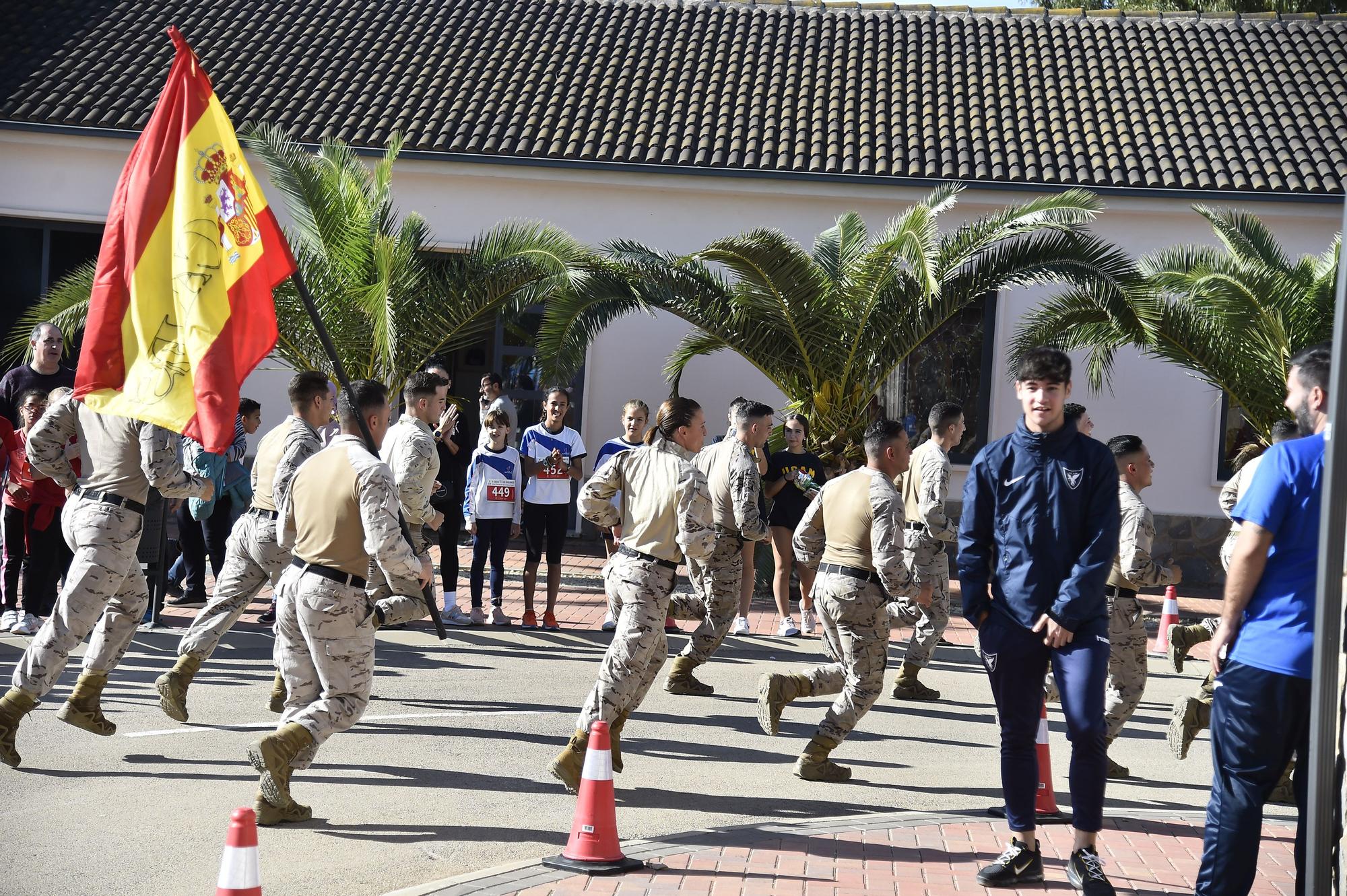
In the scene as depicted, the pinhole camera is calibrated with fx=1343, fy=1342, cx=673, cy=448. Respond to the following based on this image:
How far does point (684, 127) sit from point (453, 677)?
35.4 feet

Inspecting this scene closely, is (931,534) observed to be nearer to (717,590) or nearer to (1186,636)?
(717,590)

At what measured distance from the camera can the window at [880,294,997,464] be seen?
17.8m

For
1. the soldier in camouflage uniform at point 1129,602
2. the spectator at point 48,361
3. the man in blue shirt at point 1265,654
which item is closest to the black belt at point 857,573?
the soldier in camouflage uniform at point 1129,602

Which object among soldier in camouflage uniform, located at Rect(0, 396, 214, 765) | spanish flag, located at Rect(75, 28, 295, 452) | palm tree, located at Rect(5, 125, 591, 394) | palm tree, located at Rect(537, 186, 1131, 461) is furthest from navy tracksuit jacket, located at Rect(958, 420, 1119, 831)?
palm tree, located at Rect(5, 125, 591, 394)

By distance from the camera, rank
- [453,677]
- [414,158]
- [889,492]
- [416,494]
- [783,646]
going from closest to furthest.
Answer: [889,492] < [416,494] < [453,677] < [783,646] < [414,158]

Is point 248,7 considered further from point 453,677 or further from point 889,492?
point 889,492

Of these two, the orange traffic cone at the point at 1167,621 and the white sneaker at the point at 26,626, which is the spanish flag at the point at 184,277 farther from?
the orange traffic cone at the point at 1167,621

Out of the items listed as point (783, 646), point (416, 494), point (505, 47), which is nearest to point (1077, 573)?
point (416, 494)

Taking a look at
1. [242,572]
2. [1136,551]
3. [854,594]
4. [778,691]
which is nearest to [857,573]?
[854,594]

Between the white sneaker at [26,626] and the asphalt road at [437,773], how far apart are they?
0.11 meters

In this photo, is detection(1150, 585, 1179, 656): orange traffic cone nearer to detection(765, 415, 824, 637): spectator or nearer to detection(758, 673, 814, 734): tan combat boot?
detection(765, 415, 824, 637): spectator

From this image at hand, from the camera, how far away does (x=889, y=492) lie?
7.09m

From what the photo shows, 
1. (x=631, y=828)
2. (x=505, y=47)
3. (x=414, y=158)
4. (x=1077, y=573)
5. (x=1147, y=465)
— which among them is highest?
(x=505, y=47)

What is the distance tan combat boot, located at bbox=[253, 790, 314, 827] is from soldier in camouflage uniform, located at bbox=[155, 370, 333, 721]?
1.82 meters
